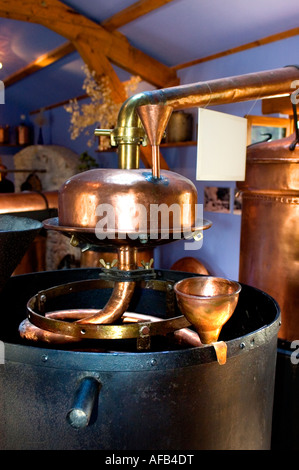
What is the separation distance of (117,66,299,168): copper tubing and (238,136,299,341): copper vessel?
0.28 metres

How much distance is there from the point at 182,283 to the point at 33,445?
60 cm

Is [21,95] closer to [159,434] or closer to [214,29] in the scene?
[214,29]

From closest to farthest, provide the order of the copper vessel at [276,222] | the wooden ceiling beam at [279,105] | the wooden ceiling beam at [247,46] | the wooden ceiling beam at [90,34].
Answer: the copper vessel at [276,222] < the wooden ceiling beam at [279,105] < the wooden ceiling beam at [247,46] < the wooden ceiling beam at [90,34]

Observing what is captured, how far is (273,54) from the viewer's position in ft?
12.4

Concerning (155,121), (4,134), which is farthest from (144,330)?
(4,134)

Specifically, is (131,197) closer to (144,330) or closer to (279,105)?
(144,330)

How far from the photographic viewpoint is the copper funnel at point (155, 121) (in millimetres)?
1189

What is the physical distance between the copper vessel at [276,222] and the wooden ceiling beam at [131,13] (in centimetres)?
209

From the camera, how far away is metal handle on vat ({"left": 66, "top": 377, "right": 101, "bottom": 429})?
97cm

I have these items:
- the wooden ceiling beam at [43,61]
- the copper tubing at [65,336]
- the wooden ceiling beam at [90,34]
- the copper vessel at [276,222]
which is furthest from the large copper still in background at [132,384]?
the wooden ceiling beam at [43,61]

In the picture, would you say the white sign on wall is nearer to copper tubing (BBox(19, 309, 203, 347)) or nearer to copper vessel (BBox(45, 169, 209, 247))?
copper vessel (BBox(45, 169, 209, 247))

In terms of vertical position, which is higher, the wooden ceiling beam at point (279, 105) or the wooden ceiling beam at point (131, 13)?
the wooden ceiling beam at point (131, 13)

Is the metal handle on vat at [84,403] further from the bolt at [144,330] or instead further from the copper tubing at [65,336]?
the copper tubing at [65,336]

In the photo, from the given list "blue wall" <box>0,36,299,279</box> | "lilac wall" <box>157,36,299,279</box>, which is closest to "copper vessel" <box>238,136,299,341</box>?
"blue wall" <box>0,36,299,279</box>
